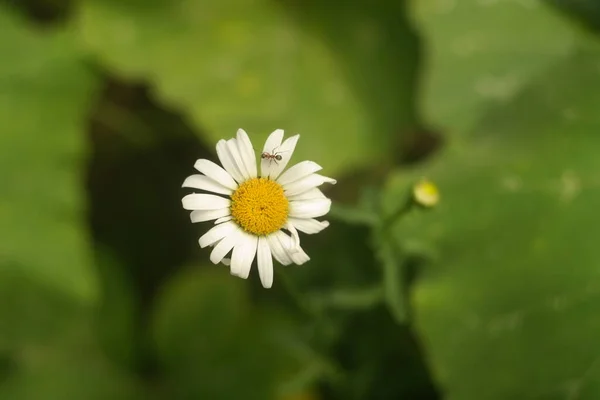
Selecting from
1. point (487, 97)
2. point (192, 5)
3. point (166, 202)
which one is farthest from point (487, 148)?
point (166, 202)

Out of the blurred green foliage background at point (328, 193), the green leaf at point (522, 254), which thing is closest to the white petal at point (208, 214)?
the blurred green foliage background at point (328, 193)

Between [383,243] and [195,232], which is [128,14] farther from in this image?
[383,243]

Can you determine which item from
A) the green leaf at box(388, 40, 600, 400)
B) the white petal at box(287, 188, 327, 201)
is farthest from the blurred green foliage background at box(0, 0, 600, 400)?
the white petal at box(287, 188, 327, 201)

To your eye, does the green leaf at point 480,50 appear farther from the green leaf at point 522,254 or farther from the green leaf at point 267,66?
the green leaf at point 267,66

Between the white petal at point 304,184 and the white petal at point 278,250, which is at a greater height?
the white petal at point 304,184

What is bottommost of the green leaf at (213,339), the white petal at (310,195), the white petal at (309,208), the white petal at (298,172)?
the white petal at (309,208)

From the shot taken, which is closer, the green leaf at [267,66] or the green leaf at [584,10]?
the green leaf at [584,10]

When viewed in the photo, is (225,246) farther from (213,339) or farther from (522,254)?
(213,339)
